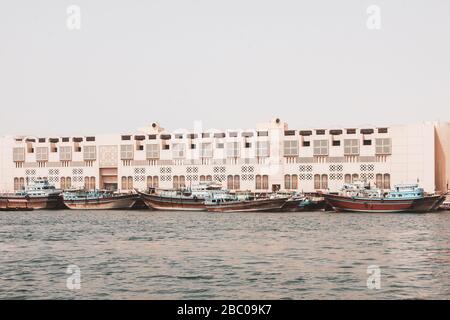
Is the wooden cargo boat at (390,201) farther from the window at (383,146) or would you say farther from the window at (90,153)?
the window at (90,153)

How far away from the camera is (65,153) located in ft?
382

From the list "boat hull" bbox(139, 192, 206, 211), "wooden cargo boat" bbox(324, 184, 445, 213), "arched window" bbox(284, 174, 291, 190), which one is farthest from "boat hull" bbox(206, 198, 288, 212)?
"arched window" bbox(284, 174, 291, 190)

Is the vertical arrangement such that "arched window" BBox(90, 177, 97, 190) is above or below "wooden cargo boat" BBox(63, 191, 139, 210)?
above

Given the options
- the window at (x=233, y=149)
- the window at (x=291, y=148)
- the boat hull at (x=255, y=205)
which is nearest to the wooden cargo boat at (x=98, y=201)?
the window at (x=233, y=149)

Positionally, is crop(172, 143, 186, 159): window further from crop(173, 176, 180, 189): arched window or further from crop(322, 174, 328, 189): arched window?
crop(322, 174, 328, 189): arched window

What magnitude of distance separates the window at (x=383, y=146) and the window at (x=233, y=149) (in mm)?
21112

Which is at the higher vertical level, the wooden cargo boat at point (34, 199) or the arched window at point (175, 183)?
the arched window at point (175, 183)

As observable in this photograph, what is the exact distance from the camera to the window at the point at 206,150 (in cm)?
10688

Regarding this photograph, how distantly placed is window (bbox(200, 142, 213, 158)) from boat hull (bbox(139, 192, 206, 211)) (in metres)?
13.7

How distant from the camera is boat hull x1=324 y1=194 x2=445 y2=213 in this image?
83.7m

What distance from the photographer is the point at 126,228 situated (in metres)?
58.7

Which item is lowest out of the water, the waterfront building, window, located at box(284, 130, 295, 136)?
the water
